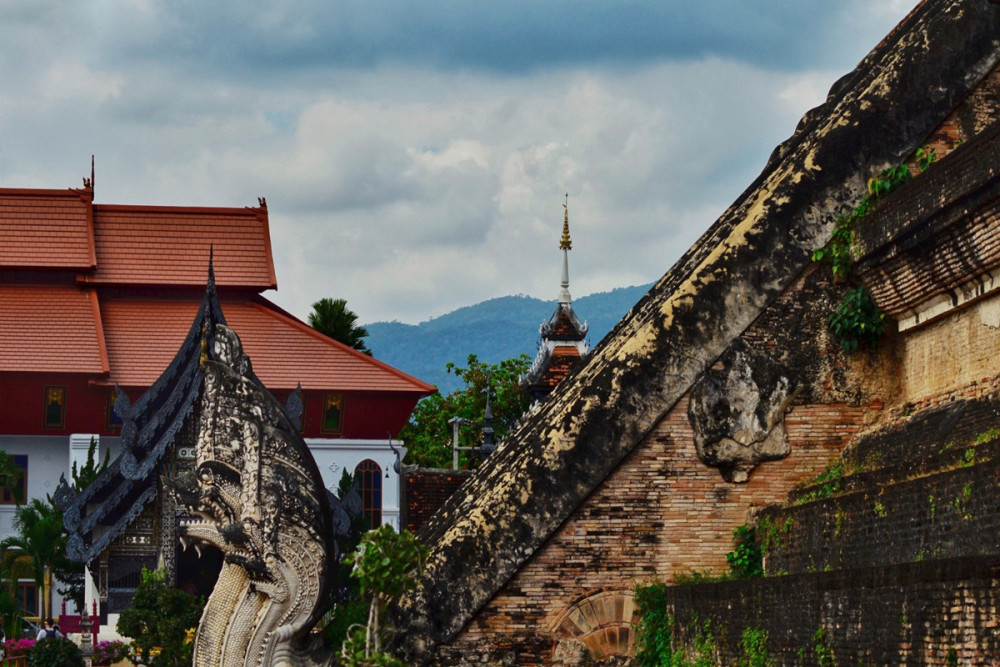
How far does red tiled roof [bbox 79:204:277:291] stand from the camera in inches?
1624

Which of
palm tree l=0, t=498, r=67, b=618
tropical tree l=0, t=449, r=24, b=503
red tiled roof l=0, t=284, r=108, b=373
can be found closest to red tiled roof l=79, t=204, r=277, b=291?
red tiled roof l=0, t=284, r=108, b=373

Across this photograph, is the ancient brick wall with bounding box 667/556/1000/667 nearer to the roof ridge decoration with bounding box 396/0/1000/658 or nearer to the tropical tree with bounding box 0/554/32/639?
the roof ridge decoration with bounding box 396/0/1000/658

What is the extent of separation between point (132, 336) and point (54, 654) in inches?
757

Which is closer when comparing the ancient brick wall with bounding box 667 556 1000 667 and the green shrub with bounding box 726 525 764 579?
the ancient brick wall with bounding box 667 556 1000 667

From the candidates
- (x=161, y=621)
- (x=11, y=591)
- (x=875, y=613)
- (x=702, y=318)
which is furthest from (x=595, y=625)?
(x=11, y=591)

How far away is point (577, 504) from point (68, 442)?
3514 centimetres

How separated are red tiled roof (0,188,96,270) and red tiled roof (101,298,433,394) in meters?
1.63

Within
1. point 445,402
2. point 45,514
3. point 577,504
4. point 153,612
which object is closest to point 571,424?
point 577,504

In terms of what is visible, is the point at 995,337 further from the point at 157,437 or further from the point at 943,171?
the point at 157,437

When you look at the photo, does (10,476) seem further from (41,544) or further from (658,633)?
(658,633)

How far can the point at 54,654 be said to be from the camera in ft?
72.1

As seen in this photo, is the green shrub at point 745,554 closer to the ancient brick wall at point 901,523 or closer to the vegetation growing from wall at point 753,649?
the ancient brick wall at point 901,523

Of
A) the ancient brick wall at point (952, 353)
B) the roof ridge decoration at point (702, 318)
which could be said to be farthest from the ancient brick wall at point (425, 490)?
the ancient brick wall at point (952, 353)

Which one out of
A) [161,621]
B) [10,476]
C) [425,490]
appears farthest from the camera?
[10,476]
